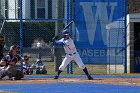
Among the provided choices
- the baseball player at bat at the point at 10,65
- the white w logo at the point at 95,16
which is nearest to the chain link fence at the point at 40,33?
the white w logo at the point at 95,16

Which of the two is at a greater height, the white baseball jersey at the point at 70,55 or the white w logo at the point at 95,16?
the white w logo at the point at 95,16

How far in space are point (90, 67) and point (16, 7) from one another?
532 centimetres

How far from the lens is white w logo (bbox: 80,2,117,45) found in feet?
80.0

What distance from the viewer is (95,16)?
2452 cm

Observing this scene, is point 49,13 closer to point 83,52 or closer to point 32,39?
point 32,39

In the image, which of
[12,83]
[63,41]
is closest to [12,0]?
[63,41]

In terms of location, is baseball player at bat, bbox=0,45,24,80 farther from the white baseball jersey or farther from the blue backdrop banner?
the blue backdrop banner

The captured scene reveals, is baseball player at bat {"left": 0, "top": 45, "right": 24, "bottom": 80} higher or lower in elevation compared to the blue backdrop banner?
lower

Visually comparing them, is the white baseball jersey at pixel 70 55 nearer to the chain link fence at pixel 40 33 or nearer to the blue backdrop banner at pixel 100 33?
the chain link fence at pixel 40 33

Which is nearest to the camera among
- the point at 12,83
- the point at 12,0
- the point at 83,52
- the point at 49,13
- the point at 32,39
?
the point at 12,83

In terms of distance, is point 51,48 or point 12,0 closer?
point 51,48

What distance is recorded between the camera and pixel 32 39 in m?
26.4

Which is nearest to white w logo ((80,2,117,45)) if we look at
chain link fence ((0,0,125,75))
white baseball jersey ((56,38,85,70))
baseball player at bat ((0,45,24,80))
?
chain link fence ((0,0,125,75))

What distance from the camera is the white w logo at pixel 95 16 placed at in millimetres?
24375
